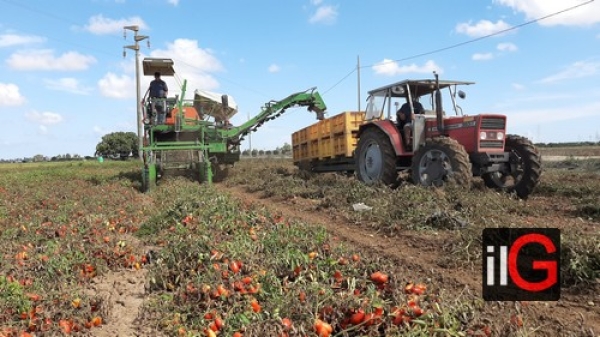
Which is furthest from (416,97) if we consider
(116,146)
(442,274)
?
(116,146)

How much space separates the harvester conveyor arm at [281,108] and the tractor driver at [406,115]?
551 centimetres

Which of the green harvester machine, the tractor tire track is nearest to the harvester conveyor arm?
the green harvester machine

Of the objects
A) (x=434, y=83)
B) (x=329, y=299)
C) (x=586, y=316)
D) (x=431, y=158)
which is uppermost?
(x=434, y=83)

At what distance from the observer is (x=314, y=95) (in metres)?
14.8

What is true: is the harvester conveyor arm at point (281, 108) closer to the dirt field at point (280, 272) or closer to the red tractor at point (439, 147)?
the red tractor at point (439, 147)

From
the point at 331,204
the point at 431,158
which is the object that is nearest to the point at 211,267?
the point at 331,204

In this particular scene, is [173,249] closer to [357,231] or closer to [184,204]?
[184,204]

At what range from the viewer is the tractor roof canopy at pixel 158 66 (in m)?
13.6

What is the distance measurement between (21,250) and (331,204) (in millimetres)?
4893

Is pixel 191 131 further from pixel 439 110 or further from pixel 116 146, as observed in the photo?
pixel 116 146

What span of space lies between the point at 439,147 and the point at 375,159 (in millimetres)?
2221

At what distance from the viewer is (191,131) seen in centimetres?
1388

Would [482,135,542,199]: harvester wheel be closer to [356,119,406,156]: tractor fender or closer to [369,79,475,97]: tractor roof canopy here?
[369,79,475,97]: tractor roof canopy

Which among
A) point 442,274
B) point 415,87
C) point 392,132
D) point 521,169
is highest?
point 415,87
